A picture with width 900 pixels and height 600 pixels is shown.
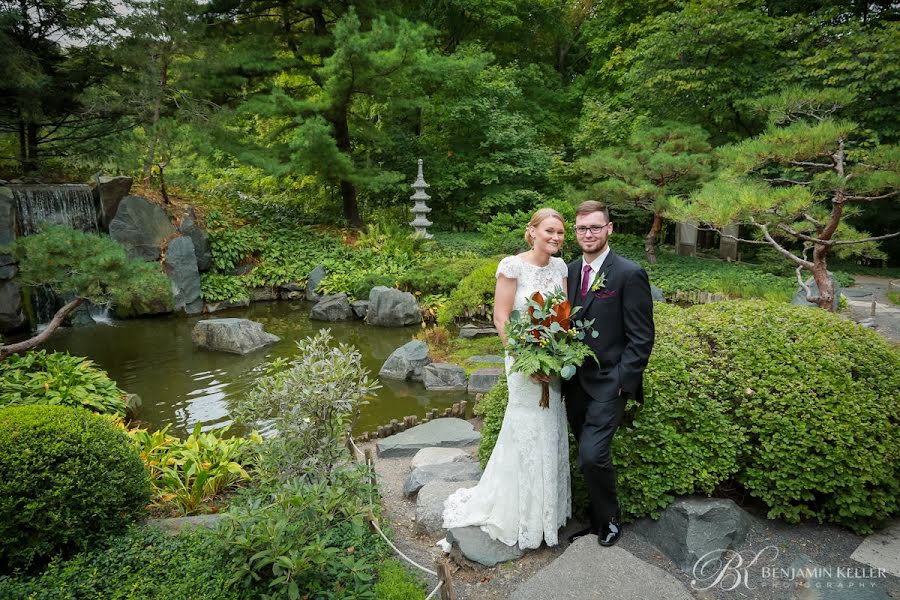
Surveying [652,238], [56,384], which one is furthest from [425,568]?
[652,238]

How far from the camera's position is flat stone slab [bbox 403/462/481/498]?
404cm

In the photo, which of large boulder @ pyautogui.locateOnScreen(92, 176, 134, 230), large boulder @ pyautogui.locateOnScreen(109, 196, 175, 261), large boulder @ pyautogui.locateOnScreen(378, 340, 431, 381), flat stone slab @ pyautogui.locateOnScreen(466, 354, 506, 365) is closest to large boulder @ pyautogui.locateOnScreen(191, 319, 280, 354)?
large boulder @ pyautogui.locateOnScreen(378, 340, 431, 381)

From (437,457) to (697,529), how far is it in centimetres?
227

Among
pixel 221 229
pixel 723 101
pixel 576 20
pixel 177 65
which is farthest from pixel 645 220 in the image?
pixel 177 65

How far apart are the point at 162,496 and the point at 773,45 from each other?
51.4 feet

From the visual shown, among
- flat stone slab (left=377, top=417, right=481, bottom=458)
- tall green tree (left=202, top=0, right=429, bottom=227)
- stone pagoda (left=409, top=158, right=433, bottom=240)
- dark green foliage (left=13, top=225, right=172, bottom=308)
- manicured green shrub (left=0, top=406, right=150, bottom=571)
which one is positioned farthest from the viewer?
stone pagoda (left=409, top=158, right=433, bottom=240)

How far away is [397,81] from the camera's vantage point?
13531 mm

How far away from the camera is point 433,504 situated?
3602 mm

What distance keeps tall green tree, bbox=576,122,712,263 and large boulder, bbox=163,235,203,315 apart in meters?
9.64

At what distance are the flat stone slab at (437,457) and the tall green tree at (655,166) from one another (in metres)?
9.66

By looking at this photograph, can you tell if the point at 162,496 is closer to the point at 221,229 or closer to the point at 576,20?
the point at 221,229

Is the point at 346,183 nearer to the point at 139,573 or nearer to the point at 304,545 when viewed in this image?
the point at 139,573

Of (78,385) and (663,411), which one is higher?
(663,411)

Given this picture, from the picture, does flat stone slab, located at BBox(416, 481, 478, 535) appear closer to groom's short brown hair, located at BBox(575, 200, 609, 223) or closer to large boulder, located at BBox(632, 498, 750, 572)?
large boulder, located at BBox(632, 498, 750, 572)
